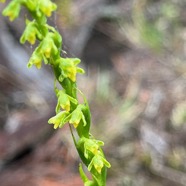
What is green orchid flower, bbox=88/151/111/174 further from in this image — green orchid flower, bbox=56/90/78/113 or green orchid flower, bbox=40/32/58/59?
green orchid flower, bbox=40/32/58/59

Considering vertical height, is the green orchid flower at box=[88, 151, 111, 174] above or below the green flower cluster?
below

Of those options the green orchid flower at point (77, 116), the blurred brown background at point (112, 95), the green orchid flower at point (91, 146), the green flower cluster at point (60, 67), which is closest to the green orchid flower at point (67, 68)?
the green flower cluster at point (60, 67)

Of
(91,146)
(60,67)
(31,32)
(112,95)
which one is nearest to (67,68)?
(60,67)

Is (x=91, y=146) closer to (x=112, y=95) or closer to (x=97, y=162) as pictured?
(x=97, y=162)

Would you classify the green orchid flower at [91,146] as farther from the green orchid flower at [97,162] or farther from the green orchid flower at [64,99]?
the green orchid flower at [64,99]

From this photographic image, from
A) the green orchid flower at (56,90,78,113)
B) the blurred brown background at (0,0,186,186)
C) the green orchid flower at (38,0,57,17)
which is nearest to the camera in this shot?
the green orchid flower at (38,0,57,17)

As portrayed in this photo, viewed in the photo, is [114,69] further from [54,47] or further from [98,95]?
[54,47]

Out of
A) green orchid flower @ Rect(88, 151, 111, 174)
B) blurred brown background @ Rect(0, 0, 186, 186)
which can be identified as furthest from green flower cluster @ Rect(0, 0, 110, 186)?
blurred brown background @ Rect(0, 0, 186, 186)
